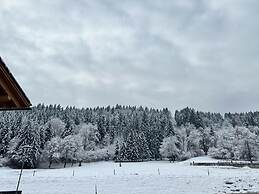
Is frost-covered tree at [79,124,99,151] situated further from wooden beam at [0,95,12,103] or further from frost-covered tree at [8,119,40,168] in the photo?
wooden beam at [0,95,12,103]

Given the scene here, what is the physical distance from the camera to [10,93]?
5867mm

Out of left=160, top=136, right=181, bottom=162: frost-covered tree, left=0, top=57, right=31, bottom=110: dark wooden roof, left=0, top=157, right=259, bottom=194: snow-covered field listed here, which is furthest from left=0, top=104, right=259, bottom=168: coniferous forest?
left=0, top=57, right=31, bottom=110: dark wooden roof

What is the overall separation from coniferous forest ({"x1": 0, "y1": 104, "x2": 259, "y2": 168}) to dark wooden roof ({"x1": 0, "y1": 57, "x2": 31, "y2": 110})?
221 ft

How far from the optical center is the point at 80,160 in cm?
9006

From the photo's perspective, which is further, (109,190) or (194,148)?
(194,148)

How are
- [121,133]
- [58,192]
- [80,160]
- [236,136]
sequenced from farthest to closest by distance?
[121,133], [236,136], [80,160], [58,192]

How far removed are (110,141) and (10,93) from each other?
112 meters

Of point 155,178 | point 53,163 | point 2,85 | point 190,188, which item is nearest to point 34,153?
point 53,163

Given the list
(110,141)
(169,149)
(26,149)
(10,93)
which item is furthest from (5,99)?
(110,141)

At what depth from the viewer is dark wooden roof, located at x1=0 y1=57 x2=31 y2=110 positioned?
17.9 feet

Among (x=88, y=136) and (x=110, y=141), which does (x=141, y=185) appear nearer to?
(x=88, y=136)

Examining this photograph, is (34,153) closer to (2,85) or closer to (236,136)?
(236,136)

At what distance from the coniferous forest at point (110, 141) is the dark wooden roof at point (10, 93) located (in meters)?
67.4

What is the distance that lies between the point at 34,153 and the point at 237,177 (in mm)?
54725
